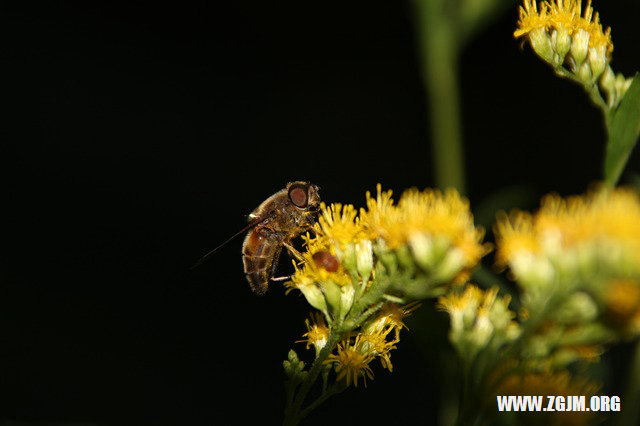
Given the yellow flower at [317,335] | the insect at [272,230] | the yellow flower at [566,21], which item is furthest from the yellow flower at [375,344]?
the yellow flower at [566,21]

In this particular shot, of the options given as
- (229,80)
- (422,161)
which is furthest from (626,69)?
(229,80)

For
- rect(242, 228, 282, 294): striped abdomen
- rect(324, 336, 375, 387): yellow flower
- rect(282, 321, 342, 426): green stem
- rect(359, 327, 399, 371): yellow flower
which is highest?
rect(242, 228, 282, 294): striped abdomen

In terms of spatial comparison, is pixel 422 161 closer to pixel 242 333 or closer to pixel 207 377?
pixel 242 333

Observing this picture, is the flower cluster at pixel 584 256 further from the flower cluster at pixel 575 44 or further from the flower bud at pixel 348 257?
the flower cluster at pixel 575 44

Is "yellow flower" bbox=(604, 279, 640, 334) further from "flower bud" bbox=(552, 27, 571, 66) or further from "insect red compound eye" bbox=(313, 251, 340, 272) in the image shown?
"flower bud" bbox=(552, 27, 571, 66)

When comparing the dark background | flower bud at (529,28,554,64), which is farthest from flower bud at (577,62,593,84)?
the dark background

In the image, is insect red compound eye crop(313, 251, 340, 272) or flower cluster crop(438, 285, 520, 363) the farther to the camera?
insect red compound eye crop(313, 251, 340, 272)

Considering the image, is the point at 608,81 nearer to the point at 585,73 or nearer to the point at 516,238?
the point at 585,73
